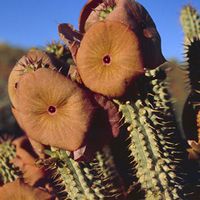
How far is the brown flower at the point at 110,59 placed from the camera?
199 centimetres

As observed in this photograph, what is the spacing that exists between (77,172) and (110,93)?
41cm

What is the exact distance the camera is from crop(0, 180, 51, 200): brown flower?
2404 mm

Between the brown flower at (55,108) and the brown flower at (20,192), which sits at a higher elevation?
the brown flower at (55,108)

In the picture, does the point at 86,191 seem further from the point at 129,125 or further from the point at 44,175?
the point at 44,175

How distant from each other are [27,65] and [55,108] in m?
0.26

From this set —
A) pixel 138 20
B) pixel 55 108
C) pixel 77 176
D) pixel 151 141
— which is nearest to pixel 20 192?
pixel 77 176

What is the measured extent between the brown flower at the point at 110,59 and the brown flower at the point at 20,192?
0.73 m

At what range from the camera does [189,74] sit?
8.65 feet

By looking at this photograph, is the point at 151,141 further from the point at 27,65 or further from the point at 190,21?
the point at 190,21

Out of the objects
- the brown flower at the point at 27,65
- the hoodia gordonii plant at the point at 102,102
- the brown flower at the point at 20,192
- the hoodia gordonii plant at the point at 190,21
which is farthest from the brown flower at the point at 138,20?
the hoodia gordonii plant at the point at 190,21

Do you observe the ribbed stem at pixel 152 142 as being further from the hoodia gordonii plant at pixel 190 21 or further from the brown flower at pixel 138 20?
the hoodia gordonii plant at pixel 190 21

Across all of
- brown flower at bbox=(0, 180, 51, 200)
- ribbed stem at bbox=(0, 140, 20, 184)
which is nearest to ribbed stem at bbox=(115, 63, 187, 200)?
brown flower at bbox=(0, 180, 51, 200)

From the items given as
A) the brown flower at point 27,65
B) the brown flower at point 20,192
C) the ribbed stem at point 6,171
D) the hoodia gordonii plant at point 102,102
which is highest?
the brown flower at point 27,65

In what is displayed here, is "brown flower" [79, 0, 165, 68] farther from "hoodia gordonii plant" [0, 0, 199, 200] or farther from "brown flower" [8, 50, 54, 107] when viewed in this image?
"brown flower" [8, 50, 54, 107]
